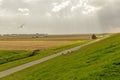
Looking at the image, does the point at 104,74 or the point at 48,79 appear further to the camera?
the point at 48,79

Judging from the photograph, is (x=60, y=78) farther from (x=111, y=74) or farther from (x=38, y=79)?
(x=111, y=74)

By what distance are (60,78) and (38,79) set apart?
2.92 m

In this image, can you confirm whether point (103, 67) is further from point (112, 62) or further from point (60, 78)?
point (60, 78)

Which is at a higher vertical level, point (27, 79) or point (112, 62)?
point (112, 62)

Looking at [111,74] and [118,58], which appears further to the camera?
[118,58]

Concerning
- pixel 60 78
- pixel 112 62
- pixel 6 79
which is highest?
pixel 112 62

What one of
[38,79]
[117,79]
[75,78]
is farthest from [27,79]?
[117,79]

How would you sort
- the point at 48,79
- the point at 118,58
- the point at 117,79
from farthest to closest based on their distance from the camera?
the point at 48,79, the point at 118,58, the point at 117,79

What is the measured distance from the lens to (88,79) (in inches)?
498

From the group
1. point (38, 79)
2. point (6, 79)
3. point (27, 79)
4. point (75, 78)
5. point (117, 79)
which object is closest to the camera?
point (117, 79)

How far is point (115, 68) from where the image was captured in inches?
527

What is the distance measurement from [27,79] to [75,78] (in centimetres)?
645

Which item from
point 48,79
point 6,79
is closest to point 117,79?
point 48,79

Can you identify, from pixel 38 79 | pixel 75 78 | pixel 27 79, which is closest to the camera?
pixel 75 78
